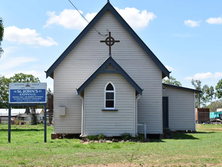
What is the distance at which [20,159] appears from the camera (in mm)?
11094

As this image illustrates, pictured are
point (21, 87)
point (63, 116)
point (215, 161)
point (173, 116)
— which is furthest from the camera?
point (173, 116)

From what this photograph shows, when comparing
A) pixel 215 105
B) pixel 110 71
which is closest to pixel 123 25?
pixel 110 71

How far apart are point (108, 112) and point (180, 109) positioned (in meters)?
8.52

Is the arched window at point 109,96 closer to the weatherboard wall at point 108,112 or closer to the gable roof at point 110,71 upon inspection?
the weatherboard wall at point 108,112

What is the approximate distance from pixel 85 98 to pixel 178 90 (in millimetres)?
9397

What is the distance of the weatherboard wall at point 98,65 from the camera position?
20.3m

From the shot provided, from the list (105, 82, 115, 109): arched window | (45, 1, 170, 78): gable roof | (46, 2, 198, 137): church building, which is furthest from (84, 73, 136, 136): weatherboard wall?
(45, 1, 170, 78): gable roof

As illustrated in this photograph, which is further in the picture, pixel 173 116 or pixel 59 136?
pixel 173 116

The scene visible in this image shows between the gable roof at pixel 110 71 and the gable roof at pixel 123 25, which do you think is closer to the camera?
the gable roof at pixel 110 71

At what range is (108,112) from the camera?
17.8 m

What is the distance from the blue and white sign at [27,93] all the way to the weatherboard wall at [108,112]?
250 cm

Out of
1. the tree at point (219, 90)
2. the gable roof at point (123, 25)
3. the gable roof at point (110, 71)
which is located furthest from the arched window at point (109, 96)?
the tree at point (219, 90)

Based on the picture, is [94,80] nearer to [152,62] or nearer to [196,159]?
[152,62]

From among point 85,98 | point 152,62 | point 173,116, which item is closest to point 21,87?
point 85,98
